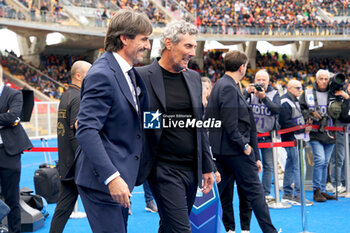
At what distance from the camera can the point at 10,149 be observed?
461 centimetres

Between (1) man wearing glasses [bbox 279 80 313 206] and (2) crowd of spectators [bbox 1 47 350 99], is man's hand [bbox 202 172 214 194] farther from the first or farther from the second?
(2) crowd of spectators [bbox 1 47 350 99]

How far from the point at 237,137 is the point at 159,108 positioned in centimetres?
145

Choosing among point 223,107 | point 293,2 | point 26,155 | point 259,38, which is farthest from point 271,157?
point 293,2

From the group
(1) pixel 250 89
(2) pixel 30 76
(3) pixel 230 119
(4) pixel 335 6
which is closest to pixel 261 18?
(4) pixel 335 6

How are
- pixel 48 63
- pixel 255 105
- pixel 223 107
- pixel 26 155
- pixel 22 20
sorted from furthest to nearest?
pixel 48 63, pixel 22 20, pixel 26 155, pixel 255 105, pixel 223 107

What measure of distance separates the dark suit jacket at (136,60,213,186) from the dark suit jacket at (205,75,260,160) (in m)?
1.20

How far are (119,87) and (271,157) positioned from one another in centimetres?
471

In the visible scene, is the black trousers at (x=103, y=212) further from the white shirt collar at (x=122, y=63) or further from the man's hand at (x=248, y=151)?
the man's hand at (x=248, y=151)

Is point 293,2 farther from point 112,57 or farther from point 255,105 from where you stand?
point 112,57

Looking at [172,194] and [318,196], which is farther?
[318,196]

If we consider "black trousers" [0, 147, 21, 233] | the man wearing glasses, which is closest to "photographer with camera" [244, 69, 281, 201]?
the man wearing glasses

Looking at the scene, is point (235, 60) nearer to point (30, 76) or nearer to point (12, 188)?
point (12, 188)

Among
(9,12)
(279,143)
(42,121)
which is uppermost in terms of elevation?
(9,12)

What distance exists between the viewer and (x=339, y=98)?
22.3 ft
